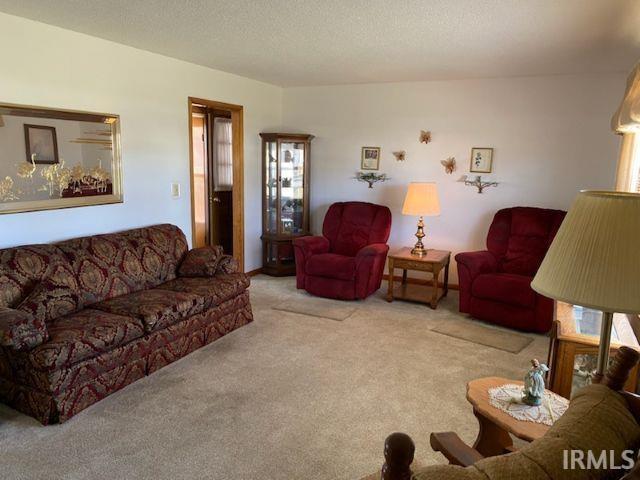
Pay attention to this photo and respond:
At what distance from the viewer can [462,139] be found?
5.29 metres

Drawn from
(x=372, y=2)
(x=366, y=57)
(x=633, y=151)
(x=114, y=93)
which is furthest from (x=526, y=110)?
(x=114, y=93)

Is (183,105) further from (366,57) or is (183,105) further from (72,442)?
(72,442)

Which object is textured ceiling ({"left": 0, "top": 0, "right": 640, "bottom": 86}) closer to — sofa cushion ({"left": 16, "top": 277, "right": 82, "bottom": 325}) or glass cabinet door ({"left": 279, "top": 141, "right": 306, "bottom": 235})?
glass cabinet door ({"left": 279, "top": 141, "right": 306, "bottom": 235})

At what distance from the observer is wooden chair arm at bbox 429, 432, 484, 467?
1411 millimetres

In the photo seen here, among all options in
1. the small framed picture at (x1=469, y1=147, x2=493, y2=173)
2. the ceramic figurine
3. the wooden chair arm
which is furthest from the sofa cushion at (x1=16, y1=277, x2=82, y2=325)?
the small framed picture at (x1=469, y1=147, x2=493, y2=173)

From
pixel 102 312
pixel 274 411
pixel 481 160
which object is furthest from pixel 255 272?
pixel 274 411

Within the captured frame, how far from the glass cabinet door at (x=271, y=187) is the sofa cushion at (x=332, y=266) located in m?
1.05

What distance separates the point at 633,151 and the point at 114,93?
171 inches

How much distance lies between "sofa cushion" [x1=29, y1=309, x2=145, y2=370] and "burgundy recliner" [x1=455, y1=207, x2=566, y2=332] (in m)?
3.00

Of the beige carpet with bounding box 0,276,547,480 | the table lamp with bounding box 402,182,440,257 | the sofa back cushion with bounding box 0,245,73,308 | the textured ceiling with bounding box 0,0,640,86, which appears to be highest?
the textured ceiling with bounding box 0,0,640,86

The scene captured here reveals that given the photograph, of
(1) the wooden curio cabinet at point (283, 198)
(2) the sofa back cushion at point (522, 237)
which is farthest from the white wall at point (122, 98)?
(2) the sofa back cushion at point (522, 237)

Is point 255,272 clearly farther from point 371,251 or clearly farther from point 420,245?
point 420,245

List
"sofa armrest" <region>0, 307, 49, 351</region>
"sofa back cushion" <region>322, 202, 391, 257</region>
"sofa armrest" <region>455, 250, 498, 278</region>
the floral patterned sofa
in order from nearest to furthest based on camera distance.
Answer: "sofa armrest" <region>0, 307, 49, 351</region> → the floral patterned sofa → "sofa armrest" <region>455, 250, 498, 278</region> → "sofa back cushion" <region>322, 202, 391, 257</region>

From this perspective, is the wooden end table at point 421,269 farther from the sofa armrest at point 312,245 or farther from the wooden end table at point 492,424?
the wooden end table at point 492,424
